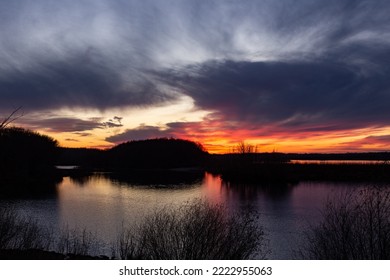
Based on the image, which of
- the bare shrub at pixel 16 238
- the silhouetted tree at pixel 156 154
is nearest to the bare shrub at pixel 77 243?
the bare shrub at pixel 16 238

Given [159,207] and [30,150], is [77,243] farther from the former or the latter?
[30,150]

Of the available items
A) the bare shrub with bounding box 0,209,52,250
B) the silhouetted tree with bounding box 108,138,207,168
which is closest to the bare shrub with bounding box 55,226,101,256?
the bare shrub with bounding box 0,209,52,250

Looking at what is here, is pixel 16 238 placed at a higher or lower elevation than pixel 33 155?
lower

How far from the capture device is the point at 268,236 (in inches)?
635

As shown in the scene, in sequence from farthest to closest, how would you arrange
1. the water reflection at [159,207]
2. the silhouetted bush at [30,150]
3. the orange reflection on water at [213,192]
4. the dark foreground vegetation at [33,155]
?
the silhouetted bush at [30,150]
the dark foreground vegetation at [33,155]
the orange reflection on water at [213,192]
the water reflection at [159,207]

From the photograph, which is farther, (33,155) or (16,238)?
(33,155)

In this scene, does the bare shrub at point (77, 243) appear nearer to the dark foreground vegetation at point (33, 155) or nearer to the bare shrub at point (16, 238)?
the bare shrub at point (16, 238)

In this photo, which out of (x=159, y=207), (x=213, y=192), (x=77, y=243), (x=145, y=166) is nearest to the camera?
(x=77, y=243)

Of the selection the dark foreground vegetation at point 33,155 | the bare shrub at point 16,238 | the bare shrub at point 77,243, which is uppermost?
the dark foreground vegetation at point 33,155

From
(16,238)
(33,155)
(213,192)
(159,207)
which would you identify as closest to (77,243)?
(16,238)

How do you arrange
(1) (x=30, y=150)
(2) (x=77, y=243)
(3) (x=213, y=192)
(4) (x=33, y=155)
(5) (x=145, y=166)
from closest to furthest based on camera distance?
(2) (x=77, y=243) → (3) (x=213, y=192) → (1) (x=30, y=150) → (4) (x=33, y=155) → (5) (x=145, y=166)

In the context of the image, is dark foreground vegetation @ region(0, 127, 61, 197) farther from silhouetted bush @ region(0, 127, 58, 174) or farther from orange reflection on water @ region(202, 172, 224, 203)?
orange reflection on water @ region(202, 172, 224, 203)
